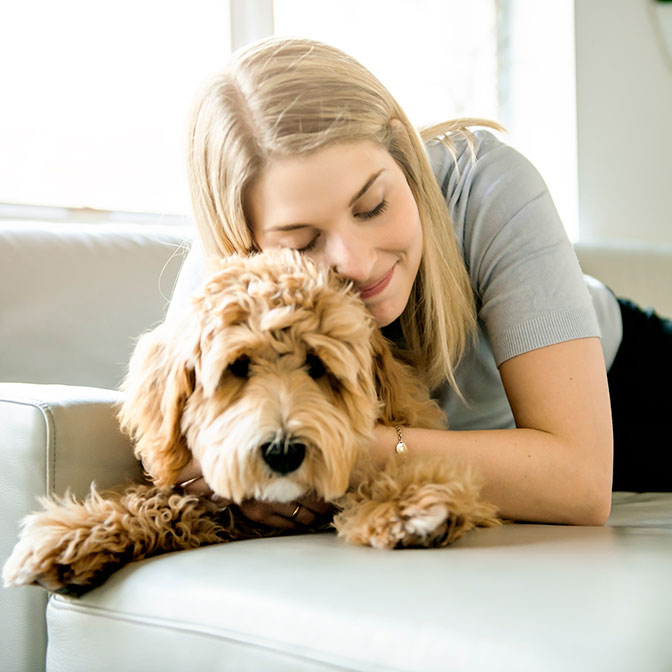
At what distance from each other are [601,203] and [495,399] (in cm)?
310

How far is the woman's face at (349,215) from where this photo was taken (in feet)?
5.39

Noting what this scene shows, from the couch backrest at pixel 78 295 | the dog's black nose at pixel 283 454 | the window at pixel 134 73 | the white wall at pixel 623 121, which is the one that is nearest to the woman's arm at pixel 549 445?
the dog's black nose at pixel 283 454

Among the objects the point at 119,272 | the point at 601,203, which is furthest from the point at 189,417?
the point at 601,203

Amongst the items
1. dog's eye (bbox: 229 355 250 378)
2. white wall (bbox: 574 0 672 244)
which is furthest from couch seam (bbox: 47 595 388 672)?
white wall (bbox: 574 0 672 244)

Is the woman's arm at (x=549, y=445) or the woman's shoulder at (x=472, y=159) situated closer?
the woman's arm at (x=549, y=445)

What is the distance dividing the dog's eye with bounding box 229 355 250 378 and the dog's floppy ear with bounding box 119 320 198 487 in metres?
0.08

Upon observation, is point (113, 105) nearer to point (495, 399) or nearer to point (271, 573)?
point (495, 399)

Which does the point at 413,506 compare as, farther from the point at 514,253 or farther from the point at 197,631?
the point at 514,253

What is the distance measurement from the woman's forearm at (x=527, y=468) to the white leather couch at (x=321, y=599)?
88 millimetres

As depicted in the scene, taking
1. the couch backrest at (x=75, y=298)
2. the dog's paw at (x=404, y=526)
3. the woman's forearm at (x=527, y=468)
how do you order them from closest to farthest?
the dog's paw at (x=404, y=526) < the woman's forearm at (x=527, y=468) < the couch backrest at (x=75, y=298)

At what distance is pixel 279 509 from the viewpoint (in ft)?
5.22

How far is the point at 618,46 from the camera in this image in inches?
187

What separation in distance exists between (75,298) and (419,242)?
108 cm

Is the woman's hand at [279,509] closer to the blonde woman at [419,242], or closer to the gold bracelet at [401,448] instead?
the blonde woman at [419,242]
